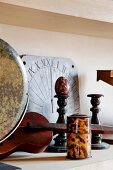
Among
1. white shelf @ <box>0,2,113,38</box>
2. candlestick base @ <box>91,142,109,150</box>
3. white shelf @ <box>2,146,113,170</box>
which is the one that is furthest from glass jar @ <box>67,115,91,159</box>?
white shelf @ <box>0,2,113,38</box>

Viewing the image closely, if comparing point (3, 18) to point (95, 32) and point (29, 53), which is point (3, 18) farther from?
point (95, 32)

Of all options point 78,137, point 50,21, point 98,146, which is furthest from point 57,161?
point 50,21

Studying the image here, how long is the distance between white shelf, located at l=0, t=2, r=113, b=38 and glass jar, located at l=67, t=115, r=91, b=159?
11.3 inches

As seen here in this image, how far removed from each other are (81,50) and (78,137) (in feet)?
1.63

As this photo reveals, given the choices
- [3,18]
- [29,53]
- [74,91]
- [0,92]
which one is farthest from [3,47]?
[74,91]

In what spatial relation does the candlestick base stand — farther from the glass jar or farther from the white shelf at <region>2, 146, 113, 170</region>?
the glass jar

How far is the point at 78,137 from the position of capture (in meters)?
0.86

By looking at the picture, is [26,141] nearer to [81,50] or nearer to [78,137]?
[78,137]

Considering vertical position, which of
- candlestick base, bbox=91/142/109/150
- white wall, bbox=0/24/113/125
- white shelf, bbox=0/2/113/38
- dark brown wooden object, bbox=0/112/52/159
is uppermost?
white shelf, bbox=0/2/113/38

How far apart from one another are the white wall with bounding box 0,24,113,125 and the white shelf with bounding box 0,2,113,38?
3cm

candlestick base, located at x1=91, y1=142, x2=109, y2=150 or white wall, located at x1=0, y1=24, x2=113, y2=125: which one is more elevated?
white wall, located at x1=0, y1=24, x2=113, y2=125

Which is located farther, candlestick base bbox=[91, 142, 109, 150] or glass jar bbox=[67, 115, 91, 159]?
candlestick base bbox=[91, 142, 109, 150]

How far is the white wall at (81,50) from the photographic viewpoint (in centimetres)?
112

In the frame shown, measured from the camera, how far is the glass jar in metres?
0.86
